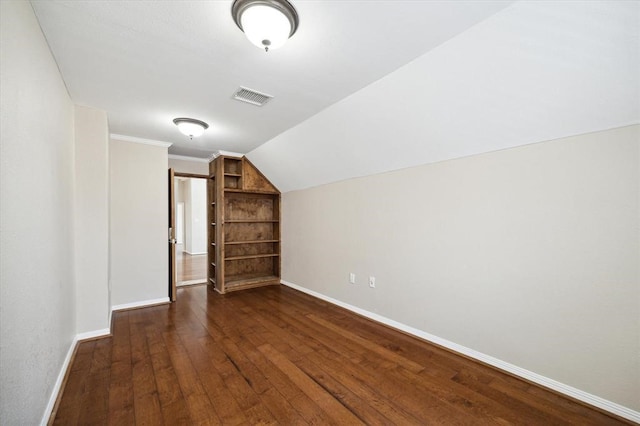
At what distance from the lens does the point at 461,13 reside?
1.53m

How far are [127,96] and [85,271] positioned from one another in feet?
6.12

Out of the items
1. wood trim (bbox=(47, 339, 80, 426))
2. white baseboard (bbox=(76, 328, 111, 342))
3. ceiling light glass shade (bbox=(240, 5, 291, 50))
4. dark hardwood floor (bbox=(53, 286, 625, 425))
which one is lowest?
dark hardwood floor (bbox=(53, 286, 625, 425))

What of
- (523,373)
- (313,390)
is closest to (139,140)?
(313,390)

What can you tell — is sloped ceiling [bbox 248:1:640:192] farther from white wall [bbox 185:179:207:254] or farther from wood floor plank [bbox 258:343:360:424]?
white wall [bbox 185:179:207:254]

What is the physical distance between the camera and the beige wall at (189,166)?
489 centimetres

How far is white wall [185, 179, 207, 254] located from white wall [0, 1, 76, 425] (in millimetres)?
7305

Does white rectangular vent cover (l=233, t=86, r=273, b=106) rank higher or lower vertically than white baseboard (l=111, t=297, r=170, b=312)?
higher

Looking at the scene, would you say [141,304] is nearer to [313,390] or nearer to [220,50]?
[313,390]

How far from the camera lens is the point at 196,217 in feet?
30.5

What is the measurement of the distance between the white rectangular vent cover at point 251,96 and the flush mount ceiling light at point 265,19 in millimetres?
915

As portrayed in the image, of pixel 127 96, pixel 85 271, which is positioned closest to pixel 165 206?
pixel 85 271

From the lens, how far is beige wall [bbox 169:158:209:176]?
4.89 metres

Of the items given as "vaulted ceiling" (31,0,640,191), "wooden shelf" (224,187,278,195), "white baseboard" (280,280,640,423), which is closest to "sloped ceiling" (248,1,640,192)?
"vaulted ceiling" (31,0,640,191)

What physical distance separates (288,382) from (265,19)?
95.7 inches
